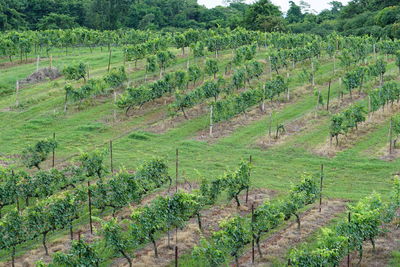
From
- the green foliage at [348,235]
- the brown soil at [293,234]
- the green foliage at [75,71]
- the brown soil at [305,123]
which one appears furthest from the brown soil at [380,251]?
the green foliage at [75,71]

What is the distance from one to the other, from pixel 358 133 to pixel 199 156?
11.9 m

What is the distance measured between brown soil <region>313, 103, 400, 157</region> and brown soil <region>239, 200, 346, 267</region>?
8.51m

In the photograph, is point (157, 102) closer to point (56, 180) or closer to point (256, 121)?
point (256, 121)

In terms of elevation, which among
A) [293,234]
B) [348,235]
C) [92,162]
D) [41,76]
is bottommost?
[293,234]

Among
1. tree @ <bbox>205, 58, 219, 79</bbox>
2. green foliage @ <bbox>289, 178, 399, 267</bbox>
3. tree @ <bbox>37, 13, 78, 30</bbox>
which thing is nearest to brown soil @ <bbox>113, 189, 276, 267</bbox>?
green foliage @ <bbox>289, 178, 399, 267</bbox>

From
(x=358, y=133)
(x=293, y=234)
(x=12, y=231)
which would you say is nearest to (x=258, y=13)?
(x=358, y=133)

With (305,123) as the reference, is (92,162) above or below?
below

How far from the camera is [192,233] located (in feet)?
96.1

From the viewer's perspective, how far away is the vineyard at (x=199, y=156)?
26.4 m

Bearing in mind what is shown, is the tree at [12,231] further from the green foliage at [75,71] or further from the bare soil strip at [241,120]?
the green foliage at [75,71]

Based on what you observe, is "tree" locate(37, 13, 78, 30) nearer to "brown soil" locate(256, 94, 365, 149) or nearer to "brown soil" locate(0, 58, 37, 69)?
"brown soil" locate(0, 58, 37, 69)

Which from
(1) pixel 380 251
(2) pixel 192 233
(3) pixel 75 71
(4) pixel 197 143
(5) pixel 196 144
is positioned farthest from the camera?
(3) pixel 75 71

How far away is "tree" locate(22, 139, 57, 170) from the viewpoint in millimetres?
37719

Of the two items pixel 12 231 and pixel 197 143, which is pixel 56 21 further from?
pixel 12 231
